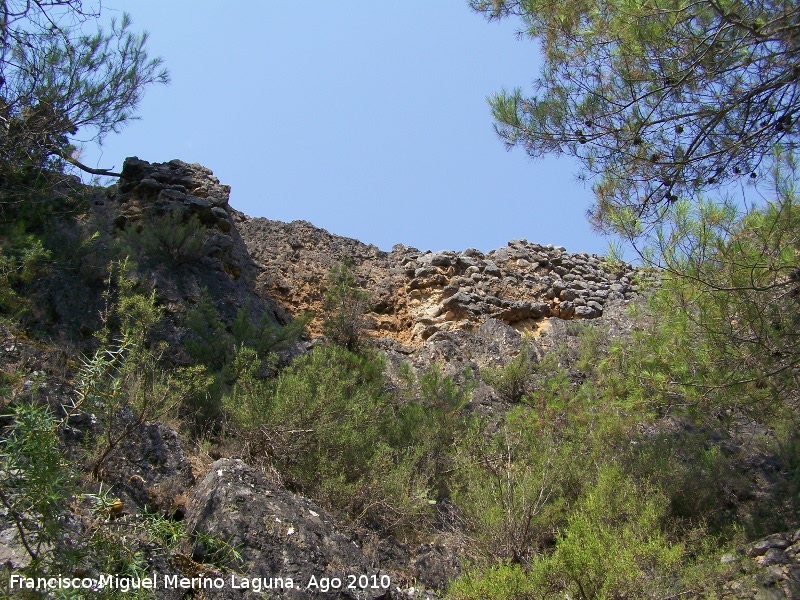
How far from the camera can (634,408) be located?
6738mm

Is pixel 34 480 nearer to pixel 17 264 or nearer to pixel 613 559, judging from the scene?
pixel 613 559

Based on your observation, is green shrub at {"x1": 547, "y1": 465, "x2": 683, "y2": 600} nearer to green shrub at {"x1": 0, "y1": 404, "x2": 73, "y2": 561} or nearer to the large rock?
the large rock

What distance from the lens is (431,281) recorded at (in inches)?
399

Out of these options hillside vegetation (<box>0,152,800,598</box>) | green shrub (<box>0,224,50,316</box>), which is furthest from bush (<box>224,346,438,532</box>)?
green shrub (<box>0,224,50,316</box>)

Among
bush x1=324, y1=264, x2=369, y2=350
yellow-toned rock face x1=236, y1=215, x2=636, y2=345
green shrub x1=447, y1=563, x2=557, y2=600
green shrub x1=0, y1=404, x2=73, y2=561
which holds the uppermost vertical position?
yellow-toned rock face x1=236, y1=215, x2=636, y2=345

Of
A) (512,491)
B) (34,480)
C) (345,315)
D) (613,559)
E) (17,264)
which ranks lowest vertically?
(613,559)

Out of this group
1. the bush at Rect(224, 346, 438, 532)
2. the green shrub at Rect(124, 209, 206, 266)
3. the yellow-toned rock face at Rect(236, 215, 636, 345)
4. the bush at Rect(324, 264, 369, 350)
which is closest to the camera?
the bush at Rect(224, 346, 438, 532)

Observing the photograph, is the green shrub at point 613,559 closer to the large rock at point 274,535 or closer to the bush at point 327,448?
the large rock at point 274,535

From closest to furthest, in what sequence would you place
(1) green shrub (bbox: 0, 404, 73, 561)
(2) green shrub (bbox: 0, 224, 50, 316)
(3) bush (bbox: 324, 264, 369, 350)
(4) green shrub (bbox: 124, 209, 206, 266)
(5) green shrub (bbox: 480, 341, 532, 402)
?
(1) green shrub (bbox: 0, 404, 73, 561) → (2) green shrub (bbox: 0, 224, 50, 316) → (4) green shrub (bbox: 124, 209, 206, 266) → (5) green shrub (bbox: 480, 341, 532, 402) → (3) bush (bbox: 324, 264, 369, 350)

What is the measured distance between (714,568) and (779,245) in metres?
2.18

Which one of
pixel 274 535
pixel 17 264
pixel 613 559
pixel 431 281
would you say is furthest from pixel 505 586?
pixel 431 281

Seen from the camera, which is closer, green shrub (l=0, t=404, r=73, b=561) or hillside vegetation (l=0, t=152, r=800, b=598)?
green shrub (l=0, t=404, r=73, b=561)

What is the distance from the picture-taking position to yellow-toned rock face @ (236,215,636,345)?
9445mm

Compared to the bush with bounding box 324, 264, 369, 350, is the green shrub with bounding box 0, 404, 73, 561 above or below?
below
